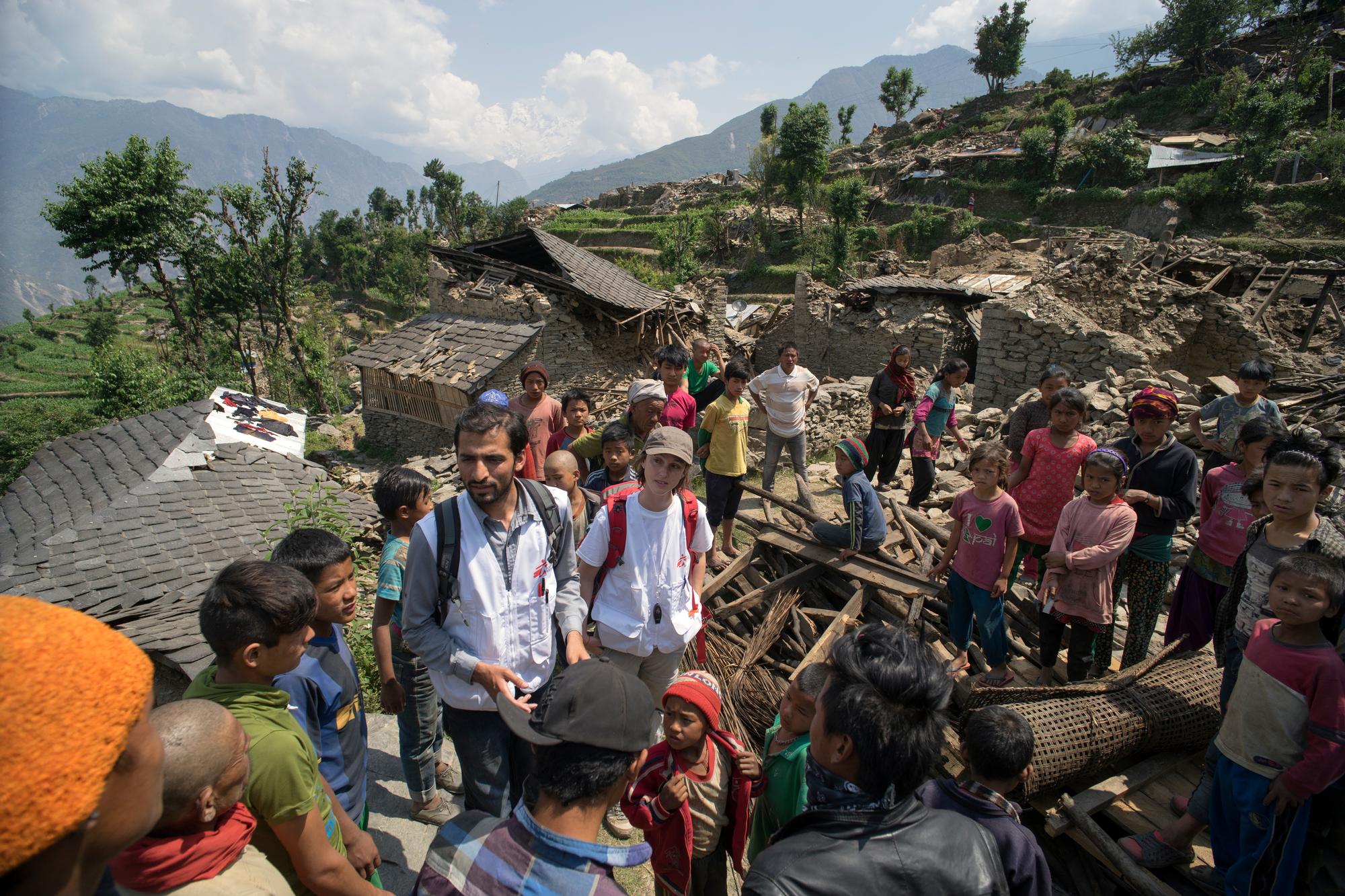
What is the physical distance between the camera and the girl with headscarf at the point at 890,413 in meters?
6.76

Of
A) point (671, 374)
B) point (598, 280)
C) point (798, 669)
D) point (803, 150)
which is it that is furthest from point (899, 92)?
point (798, 669)

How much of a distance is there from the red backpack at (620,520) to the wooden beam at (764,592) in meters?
1.32

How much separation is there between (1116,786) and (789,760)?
6.30ft

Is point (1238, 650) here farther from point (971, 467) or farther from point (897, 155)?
point (897, 155)

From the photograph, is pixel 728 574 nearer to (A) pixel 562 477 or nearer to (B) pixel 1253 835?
(A) pixel 562 477

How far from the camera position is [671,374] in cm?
567

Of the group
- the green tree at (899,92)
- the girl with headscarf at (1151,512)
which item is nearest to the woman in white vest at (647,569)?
the girl with headscarf at (1151,512)

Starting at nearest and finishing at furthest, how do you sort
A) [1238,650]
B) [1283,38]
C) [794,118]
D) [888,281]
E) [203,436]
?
[1238,650] < [203,436] < [888,281] < [794,118] < [1283,38]

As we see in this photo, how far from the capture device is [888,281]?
15672 mm

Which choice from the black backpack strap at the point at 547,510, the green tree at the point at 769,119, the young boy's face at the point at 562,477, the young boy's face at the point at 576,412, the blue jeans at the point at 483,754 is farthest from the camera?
the green tree at the point at 769,119

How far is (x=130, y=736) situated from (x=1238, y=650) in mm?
4094

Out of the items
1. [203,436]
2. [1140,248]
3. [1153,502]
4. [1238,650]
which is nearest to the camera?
[1238,650]

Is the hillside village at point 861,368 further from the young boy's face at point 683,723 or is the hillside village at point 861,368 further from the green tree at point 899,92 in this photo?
the green tree at point 899,92

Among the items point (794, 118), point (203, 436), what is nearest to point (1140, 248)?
point (203, 436)
